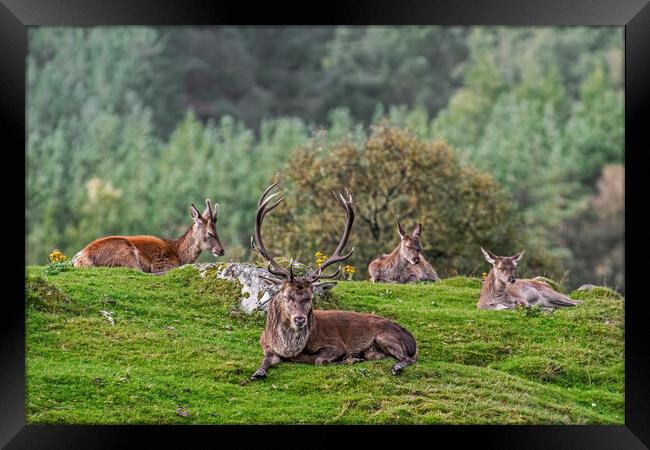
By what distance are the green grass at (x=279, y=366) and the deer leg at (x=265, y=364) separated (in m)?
0.08

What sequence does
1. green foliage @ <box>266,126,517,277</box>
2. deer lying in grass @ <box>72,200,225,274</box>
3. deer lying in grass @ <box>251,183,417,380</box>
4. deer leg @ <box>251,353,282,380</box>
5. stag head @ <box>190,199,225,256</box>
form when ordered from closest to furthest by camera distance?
deer leg @ <box>251,353,282,380</box>, deer lying in grass @ <box>251,183,417,380</box>, deer lying in grass @ <box>72,200,225,274</box>, stag head @ <box>190,199,225,256</box>, green foliage @ <box>266,126,517,277</box>

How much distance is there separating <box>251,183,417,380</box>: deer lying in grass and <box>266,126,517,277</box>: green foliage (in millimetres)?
9930

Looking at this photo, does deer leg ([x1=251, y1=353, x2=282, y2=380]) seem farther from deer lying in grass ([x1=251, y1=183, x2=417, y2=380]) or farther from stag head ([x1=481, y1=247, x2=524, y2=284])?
stag head ([x1=481, y1=247, x2=524, y2=284])

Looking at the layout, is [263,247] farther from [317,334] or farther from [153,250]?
[153,250]

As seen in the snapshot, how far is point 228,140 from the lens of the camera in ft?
161

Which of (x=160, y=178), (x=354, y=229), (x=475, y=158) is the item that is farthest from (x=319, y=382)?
(x=160, y=178)

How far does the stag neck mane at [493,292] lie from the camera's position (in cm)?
1592

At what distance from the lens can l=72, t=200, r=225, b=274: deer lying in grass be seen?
16.7 meters

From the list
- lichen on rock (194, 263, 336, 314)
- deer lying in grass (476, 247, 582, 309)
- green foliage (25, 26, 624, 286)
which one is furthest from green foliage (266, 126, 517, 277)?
lichen on rock (194, 263, 336, 314)

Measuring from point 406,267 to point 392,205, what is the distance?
17.9 ft

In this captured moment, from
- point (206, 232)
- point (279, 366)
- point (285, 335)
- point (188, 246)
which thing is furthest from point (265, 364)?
point (188, 246)

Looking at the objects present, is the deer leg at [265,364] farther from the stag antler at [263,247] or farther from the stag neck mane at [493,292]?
the stag neck mane at [493,292]

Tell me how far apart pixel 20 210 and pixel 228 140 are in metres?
38.2

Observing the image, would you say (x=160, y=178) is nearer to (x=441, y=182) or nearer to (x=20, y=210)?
(x=441, y=182)
